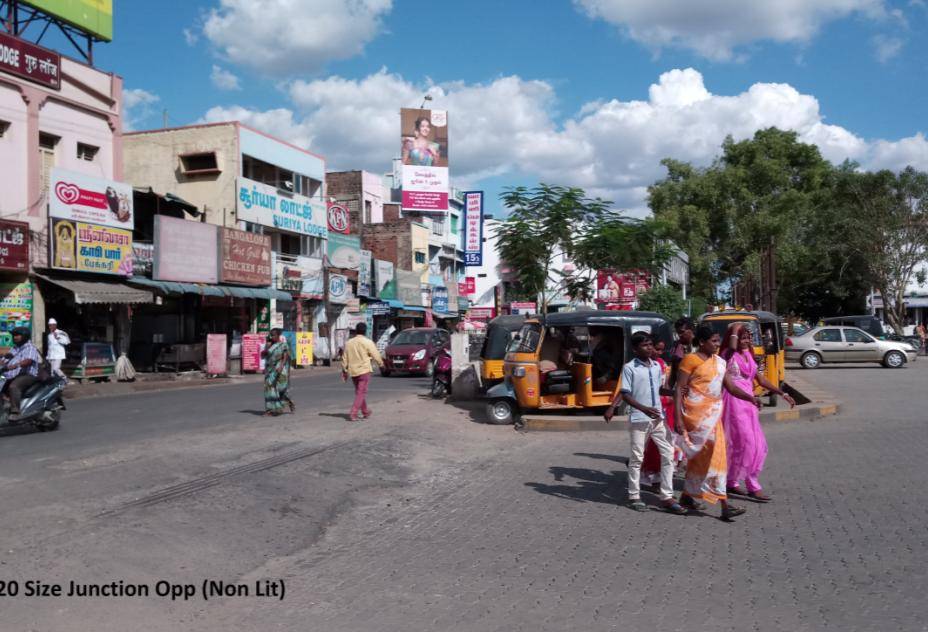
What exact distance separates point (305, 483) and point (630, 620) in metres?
4.76

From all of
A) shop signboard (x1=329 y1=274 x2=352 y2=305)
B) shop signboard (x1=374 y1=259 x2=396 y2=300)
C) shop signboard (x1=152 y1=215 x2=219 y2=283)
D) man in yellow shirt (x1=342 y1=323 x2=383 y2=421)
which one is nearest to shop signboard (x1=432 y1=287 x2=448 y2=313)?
shop signboard (x1=374 y1=259 x2=396 y2=300)

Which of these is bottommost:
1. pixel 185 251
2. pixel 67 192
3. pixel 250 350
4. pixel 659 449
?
pixel 659 449

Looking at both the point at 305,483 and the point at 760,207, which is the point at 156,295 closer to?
the point at 305,483

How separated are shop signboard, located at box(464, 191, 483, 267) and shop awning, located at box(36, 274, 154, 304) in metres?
35.8

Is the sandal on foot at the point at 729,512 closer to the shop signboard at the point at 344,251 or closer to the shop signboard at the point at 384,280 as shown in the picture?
the shop signboard at the point at 344,251

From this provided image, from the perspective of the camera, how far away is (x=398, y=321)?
51719mm

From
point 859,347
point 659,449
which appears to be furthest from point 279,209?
point 659,449

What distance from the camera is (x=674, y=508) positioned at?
24.5 ft

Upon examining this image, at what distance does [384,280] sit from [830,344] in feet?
85.0

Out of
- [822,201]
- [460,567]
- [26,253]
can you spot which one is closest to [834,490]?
[460,567]

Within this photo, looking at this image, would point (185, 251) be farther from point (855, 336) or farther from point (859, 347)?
point (859, 347)

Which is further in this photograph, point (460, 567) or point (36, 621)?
point (460, 567)

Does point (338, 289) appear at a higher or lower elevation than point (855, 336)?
higher

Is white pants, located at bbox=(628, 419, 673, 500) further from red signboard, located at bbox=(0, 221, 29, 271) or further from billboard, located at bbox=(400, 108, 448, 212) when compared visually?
billboard, located at bbox=(400, 108, 448, 212)
